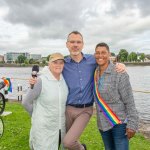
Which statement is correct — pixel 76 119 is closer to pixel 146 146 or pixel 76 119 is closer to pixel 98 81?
pixel 98 81

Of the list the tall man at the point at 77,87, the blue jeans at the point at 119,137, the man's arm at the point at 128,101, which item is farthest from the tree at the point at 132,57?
the man's arm at the point at 128,101

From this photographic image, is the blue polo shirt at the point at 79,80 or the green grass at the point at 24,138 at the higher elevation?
the blue polo shirt at the point at 79,80

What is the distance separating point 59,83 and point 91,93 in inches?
24.8

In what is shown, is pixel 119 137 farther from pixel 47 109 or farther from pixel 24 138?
pixel 24 138

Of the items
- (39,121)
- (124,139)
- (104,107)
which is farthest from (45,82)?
(124,139)

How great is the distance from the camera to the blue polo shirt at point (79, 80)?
528cm

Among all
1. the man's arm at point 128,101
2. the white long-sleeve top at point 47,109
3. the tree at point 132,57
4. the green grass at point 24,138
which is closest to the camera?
the man's arm at point 128,101

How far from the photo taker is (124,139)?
5.09 m

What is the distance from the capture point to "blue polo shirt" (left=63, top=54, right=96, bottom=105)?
528cm

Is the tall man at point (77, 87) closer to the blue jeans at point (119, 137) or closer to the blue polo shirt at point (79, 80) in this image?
the blue polo shirt at point (79, 80)

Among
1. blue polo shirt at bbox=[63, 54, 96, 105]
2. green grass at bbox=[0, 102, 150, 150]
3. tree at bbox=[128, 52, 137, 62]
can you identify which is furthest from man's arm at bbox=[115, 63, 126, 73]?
tree at bbox=[128, 52, 137, 62]

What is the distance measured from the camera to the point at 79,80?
5.29 metres

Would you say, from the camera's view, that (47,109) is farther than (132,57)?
No

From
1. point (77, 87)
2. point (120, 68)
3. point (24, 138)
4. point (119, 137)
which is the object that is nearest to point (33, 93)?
point (77, 87)
